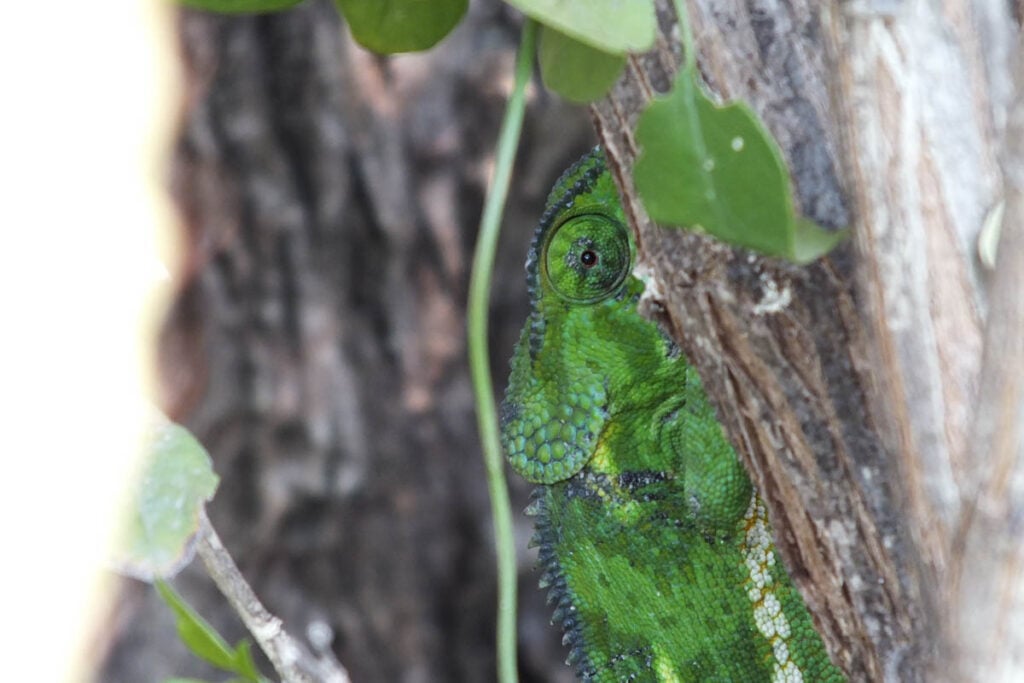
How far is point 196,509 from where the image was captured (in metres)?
0.61

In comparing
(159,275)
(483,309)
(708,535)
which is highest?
(483,309)

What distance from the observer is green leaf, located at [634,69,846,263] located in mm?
510

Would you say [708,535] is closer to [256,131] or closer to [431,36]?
[431,36]

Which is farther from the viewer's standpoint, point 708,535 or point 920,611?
point 708,535

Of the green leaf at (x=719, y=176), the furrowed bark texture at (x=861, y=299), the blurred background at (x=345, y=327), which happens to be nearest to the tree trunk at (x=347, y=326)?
the blurred background at (x=345, y=327)

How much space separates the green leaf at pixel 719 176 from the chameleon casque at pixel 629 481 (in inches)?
18.6

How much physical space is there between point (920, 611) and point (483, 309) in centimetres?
30

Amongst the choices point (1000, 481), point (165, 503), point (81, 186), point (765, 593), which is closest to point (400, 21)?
point (165, 503)

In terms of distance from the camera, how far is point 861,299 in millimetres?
598

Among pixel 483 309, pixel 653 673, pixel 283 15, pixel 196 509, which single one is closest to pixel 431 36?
A: pixel 483 309

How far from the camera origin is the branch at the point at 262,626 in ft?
2.19

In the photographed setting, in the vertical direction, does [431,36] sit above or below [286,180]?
above

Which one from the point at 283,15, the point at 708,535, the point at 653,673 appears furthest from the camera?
the point at 283,15

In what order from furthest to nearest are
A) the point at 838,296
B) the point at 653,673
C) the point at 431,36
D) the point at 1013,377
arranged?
1. the point at 653,673
2. the point at 431,36
3. the point at 838,296
4. the point at 1013,377
